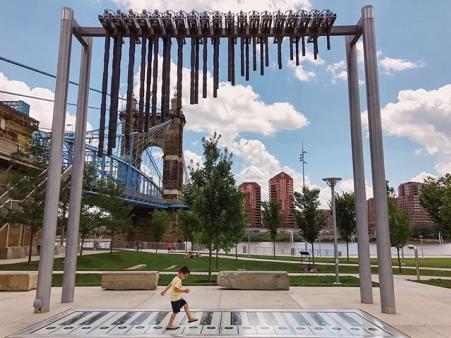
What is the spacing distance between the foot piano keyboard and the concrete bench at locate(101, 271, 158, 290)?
4835 millimetres

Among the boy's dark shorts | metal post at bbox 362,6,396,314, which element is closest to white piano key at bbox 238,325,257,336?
the boy's dark shorts

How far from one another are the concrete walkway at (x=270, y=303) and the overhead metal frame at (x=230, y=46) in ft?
3.04

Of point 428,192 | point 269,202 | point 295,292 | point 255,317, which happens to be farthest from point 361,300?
point 269,202

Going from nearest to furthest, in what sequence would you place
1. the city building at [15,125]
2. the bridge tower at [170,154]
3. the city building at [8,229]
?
the city building at [8,229] < the city building at [15,125] < the bridge tower at [170,154]

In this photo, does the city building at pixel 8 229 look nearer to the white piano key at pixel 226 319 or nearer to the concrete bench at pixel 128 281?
the concrete bench at pixel 128 281

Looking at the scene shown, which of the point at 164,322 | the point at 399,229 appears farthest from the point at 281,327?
the point at 399,229

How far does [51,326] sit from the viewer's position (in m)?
7.62

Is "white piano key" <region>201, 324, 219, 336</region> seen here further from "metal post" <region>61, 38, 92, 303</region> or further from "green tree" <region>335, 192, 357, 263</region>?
"green tree" <region>335, 192, 357, 263</region>

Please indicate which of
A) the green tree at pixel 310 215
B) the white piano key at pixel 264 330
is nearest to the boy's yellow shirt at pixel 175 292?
the white piano key at pixel 264 330

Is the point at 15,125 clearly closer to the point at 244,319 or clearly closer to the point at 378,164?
the point at 244,319

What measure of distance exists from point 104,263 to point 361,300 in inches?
983

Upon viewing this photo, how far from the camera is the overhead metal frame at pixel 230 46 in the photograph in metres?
9.72

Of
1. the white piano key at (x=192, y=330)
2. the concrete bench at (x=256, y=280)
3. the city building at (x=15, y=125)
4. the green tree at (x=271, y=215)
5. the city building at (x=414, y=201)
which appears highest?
the city building at (x=15, y=125)

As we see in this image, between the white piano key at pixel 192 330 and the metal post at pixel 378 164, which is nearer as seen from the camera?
the white piano key at pixel 192 330
